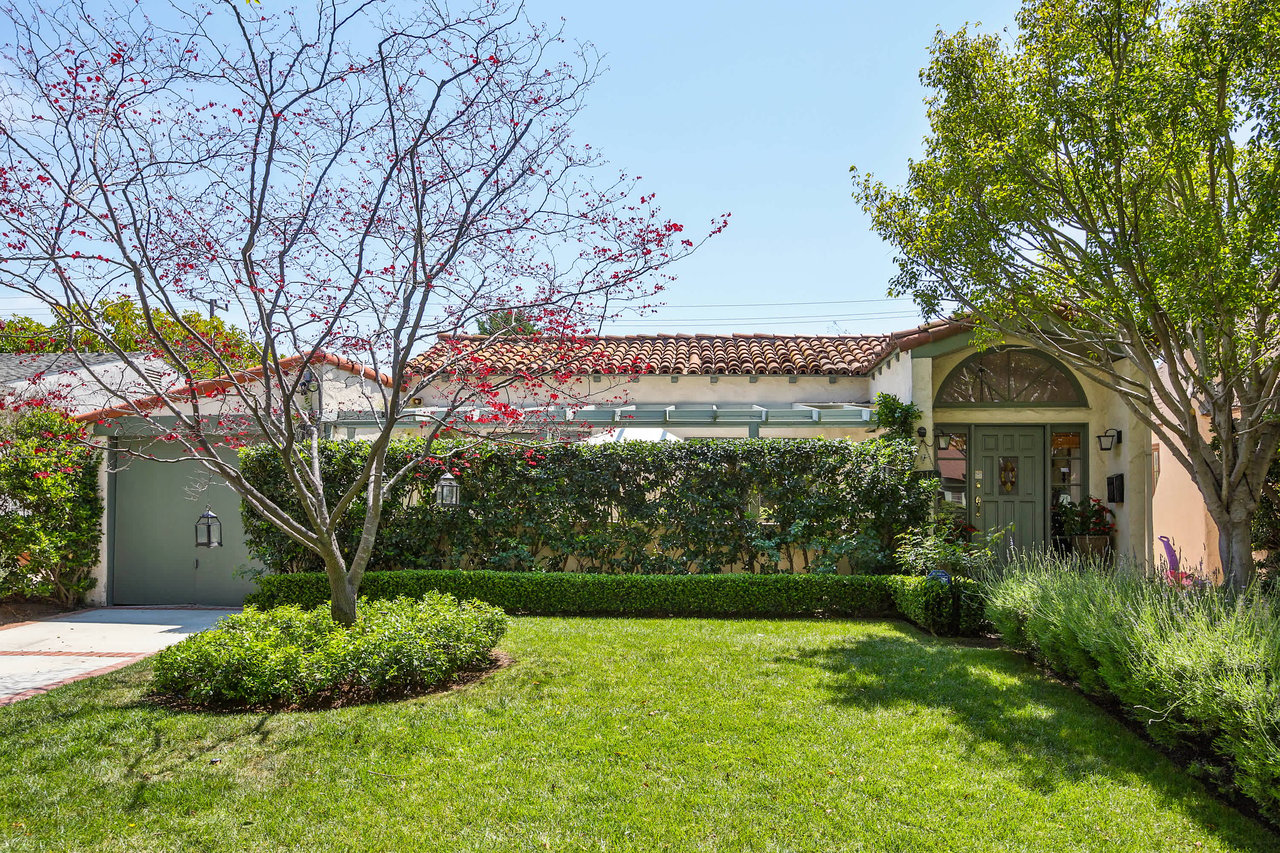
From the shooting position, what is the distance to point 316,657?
21.8 ft

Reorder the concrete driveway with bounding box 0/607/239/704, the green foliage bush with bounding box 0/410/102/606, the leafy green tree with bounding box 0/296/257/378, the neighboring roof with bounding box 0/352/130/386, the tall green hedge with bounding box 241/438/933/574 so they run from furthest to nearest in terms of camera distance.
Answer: the neighboring roof with bounding box 0/352/130/386, the tall green hedge with bounding box 241/438/933/574, the green foliage bush with bounding box 0/410/102/606, the concrete driveway with bounding box 0/607/239/704, the leafy green tree with bounding box 0/296/257/378

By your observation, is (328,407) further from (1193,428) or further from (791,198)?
(1193,428)

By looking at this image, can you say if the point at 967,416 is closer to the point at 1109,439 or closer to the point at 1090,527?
the point at 1109,439

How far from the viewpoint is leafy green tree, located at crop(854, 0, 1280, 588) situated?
686 centimetres

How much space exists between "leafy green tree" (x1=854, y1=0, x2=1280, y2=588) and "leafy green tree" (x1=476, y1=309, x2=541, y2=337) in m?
4.57

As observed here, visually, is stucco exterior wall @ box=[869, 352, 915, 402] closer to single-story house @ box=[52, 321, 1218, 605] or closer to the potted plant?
single-story house @ box=[52, 321, 1218, 605]

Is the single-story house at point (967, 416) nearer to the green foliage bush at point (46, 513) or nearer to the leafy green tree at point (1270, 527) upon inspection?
the leafy green tree at point (1270, 527)

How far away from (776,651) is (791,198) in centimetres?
760

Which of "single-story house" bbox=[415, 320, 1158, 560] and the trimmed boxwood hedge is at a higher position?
"single-story house" bbox=[415, 320, 1158, 560]

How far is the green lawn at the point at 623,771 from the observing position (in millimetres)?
4340

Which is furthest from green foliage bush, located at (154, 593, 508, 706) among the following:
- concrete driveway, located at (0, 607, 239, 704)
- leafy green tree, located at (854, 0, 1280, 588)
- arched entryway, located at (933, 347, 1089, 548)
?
arched entryway, located at (933, 347, 1089, 548)

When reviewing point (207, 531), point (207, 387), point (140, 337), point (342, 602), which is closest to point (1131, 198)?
point (342, 602)

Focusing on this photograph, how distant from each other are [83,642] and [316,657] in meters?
5.16

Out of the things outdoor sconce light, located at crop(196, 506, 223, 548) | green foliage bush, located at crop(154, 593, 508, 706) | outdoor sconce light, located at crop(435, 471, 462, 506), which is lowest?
green foliage bush, located at crop(154, 593, 508, 706)
